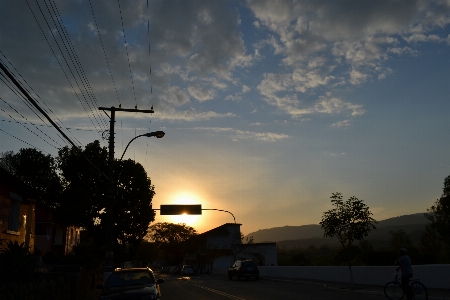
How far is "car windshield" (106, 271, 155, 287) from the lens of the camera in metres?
13.6

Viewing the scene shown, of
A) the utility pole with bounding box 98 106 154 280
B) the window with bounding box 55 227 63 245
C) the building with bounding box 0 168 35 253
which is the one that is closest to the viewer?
the building with bounding box 0 168 35 253

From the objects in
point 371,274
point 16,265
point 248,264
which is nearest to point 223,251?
point 248,264

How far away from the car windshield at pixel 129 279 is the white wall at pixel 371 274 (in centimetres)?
1380

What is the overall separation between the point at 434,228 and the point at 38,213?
49.6m

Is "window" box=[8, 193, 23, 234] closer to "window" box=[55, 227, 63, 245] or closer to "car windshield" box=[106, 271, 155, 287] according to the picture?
"car windshield" box=[106, 271, 155, 287]

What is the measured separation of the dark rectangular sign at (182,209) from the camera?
4784 centimetres

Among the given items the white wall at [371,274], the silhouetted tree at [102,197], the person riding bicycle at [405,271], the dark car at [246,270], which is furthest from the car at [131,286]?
the silhouetted tree at [102,197]

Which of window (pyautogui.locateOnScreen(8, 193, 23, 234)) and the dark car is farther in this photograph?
the dark car

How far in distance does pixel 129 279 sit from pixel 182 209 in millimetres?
34608

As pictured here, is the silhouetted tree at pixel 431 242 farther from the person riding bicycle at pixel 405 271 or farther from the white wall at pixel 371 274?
the person riding bicycle at pixel 405 271

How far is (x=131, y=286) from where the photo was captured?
1311cm

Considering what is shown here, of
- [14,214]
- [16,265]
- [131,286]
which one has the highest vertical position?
[14,214]

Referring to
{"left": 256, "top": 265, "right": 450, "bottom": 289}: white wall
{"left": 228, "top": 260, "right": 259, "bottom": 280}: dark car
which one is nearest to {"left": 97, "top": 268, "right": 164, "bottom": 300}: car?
{"left": 256, "top": 265, "right": 450, "bottom": 289}: white wall

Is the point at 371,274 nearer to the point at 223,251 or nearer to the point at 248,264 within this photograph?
the point at 248,264
